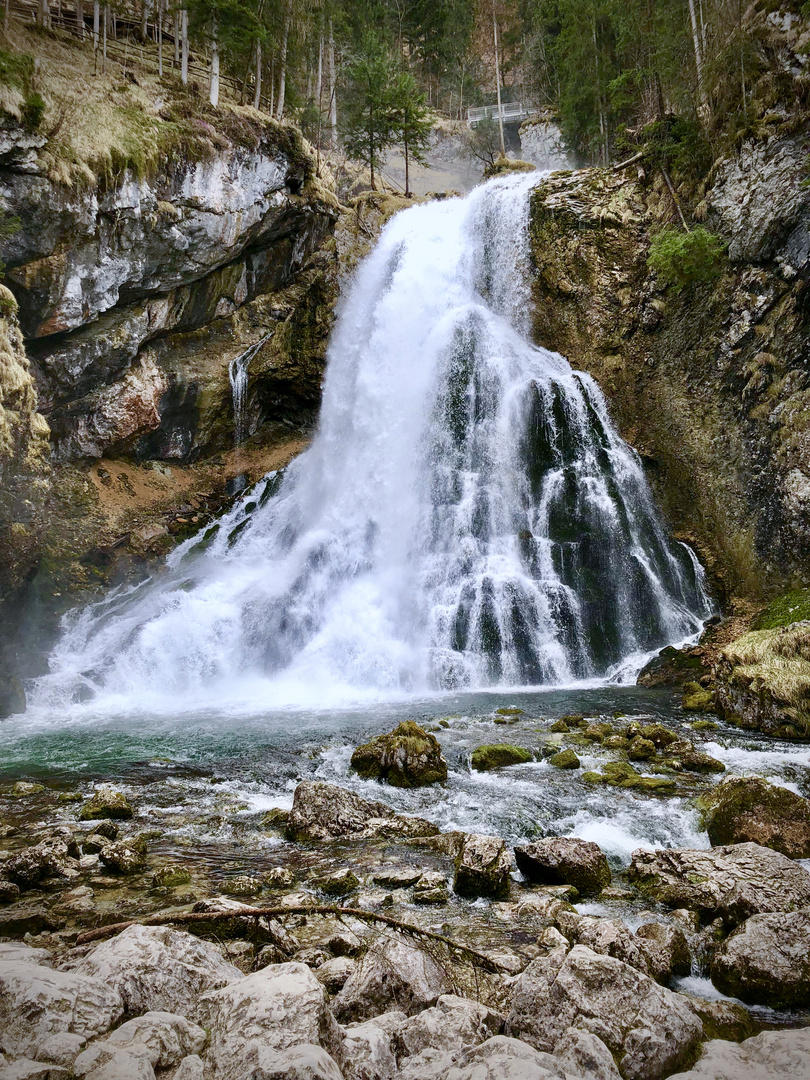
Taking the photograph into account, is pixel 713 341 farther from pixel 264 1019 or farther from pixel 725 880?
pixel 264 1019

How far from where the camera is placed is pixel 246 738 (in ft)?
35.3

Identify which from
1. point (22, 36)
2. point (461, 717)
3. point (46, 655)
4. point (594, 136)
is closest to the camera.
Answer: point (461, 717)

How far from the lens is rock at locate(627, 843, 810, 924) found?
14.5 ft

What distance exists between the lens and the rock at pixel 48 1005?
97.7 inches

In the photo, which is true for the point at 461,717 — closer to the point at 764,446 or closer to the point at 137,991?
the point at 137,991

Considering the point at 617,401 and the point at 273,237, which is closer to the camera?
the point at 617,401

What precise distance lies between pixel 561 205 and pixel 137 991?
23634 mm

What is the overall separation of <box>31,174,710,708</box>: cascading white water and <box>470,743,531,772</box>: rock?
246 inches

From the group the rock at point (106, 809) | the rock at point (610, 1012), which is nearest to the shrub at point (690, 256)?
the rock at point (106, 809)

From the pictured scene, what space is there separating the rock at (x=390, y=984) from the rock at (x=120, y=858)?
278 centimetres

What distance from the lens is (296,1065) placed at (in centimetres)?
234

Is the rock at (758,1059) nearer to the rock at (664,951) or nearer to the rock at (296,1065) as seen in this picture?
the rock at (664,951)

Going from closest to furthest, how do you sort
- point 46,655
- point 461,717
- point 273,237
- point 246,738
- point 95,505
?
point 246,738 → point 461,717 → point 46,655 → point 95,505 → point 273,237

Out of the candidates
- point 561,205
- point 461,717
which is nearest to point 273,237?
point 561,205
